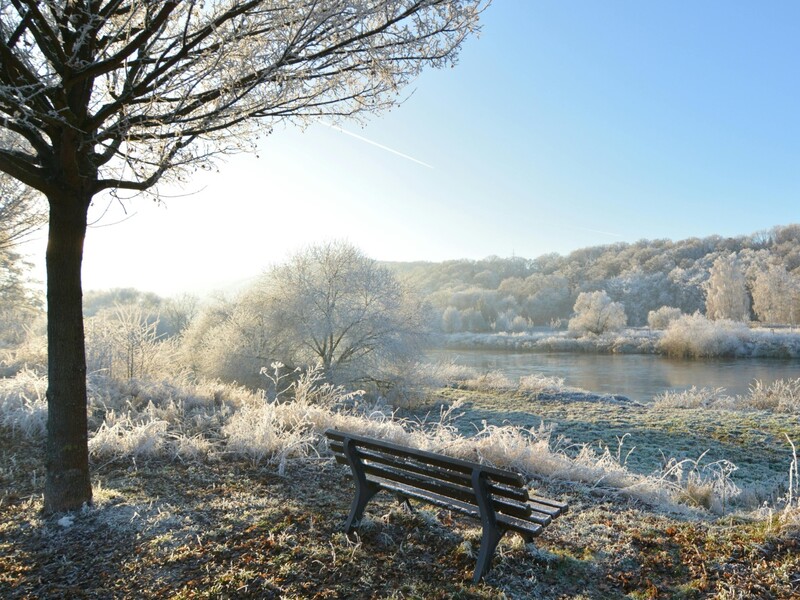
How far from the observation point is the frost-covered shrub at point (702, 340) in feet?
109

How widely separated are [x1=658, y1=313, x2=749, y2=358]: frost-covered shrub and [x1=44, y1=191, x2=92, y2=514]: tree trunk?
3638 cm

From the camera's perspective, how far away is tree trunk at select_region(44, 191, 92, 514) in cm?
421

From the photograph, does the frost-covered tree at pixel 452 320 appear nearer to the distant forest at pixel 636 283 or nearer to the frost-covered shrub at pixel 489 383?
the distant forest at pixel 636 283

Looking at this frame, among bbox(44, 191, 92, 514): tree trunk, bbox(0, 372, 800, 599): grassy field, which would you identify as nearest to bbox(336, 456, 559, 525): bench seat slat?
bbox(0, 372, 800, 599): grassy field

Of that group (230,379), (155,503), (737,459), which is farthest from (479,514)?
(230,379)

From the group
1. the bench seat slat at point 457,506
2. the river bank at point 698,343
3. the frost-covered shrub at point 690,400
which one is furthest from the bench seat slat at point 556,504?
the river bank at point 698,343

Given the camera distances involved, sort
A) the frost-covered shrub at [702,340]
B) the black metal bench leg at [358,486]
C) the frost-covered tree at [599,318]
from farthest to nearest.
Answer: the frost-covered tree at [599,318] → the frost-covered shrub at [702,340] → the black metal bench leg at [358,486]

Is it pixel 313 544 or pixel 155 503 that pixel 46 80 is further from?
pixel 313 544

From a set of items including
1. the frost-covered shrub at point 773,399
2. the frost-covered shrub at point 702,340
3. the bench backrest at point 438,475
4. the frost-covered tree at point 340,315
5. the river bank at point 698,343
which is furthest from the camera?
the frost-covered shrub at point 702,340

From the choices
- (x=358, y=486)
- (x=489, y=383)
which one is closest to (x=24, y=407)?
(x=358, y=486)

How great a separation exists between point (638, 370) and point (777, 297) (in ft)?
94.2

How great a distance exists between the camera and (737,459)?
954 centimetres

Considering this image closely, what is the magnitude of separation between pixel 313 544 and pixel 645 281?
81.5 metres

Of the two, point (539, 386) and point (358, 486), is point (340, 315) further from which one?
point (358, 486)
